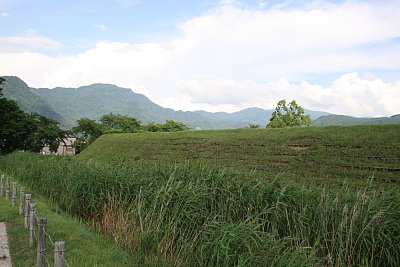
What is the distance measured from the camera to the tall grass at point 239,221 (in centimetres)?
450

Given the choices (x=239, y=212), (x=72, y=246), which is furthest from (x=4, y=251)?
(x=239, y=212)

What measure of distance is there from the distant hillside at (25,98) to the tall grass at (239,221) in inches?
4830

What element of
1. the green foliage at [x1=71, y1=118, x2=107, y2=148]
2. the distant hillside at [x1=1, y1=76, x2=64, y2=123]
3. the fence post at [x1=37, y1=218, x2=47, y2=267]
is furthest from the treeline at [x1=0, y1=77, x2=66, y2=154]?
the distant hillside at [x1=1, y1=76, x2=64, y2=123]

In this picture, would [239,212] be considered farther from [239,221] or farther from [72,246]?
[72,246]

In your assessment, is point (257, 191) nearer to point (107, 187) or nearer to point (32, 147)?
point (107, 187)

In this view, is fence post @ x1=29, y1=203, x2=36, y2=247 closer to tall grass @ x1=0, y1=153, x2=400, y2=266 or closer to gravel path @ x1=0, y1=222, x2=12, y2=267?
gravel path @ x1=0, y1=222, x2=12, y2=267

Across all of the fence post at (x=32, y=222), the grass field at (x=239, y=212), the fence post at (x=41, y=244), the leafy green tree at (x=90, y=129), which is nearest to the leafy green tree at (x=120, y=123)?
the leafy green tree at (x=90, y=129)

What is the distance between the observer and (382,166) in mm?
10336

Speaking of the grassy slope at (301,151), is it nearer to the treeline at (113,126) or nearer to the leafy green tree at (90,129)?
the treeline at (113,126)

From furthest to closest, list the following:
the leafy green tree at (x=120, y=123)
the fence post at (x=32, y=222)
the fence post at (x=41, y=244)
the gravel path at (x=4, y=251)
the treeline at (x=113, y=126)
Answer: the leafy green tree at (x=120, y=123) → the treeline at (x=113, y=126) → the fence post at (x=32, y=222) → the gravel path at (x=4, y=251) → the fence post at (x=41, y=244)

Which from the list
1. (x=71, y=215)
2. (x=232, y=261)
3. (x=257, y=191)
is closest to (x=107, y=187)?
(x=71, y=215)

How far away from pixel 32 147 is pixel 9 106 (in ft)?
14.4

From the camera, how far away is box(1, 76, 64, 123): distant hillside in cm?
12404

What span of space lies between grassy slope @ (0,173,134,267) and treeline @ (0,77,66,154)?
27302 mm
